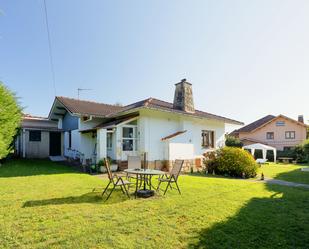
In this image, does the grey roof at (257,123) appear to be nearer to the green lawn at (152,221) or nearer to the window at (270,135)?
the window at (270,135)

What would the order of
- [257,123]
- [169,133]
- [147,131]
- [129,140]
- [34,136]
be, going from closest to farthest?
[147,131]
[129,140]
[169,133]
[34,136]
[257,123]

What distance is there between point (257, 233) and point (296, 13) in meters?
10.6

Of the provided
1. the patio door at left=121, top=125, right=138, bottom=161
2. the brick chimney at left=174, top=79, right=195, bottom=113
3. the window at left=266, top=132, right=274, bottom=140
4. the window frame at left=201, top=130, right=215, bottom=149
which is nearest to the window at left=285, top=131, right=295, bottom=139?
the window at left=266, top=132, right=274, bottom=140

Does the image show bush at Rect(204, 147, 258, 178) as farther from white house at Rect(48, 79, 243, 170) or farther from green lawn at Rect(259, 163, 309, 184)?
white house at Rect(48, 79, 243, 170)

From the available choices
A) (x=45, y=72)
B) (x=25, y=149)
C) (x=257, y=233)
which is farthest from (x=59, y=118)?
(x=257, y=233)

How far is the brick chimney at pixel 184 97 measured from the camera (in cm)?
1858

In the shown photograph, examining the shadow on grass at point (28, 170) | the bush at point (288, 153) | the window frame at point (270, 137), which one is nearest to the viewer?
the shadow on grass at point (28, 170)

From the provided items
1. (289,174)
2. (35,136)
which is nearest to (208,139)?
(289,174)

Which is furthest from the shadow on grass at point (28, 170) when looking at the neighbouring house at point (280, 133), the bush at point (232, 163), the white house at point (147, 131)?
the neighbouring house at point (280, 133)

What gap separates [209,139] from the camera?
20.5 meters

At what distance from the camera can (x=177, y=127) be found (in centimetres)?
1777

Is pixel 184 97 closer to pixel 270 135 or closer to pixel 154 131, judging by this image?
pixel 154 131

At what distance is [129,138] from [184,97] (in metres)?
6.03

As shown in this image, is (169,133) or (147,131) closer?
(147,131)
